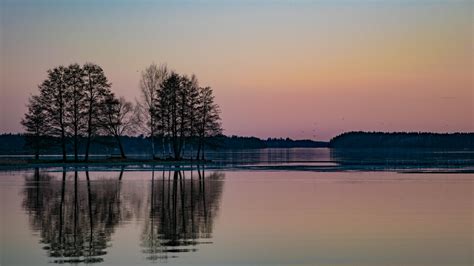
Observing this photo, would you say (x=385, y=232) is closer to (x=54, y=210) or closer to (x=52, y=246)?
(x=52, y=246)

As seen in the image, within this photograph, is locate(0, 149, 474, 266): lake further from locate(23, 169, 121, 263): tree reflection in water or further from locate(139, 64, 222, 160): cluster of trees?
locate(139, 64, 222, 160): cluster of trees

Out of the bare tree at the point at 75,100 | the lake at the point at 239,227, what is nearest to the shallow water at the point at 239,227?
the lake at the point at 239,227

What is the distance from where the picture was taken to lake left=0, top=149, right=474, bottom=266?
16.5 m

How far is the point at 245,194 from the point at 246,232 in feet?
47.6

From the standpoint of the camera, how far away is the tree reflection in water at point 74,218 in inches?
682

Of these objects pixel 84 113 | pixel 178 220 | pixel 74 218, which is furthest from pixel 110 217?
pixel 84 113

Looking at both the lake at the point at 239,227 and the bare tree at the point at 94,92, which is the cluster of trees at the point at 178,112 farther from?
the lake at the point at 239,227

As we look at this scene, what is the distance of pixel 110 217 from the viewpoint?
24.5 meters

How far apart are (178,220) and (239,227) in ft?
9.18

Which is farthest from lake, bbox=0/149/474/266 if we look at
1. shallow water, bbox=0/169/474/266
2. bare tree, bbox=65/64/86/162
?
bare tree, bbox=65/64/86/162

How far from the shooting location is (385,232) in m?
20.6

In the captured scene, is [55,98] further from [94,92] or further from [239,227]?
[239,227]

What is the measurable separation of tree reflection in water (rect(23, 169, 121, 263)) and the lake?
4 cm

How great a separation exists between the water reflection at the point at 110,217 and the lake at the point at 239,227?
4 cm
